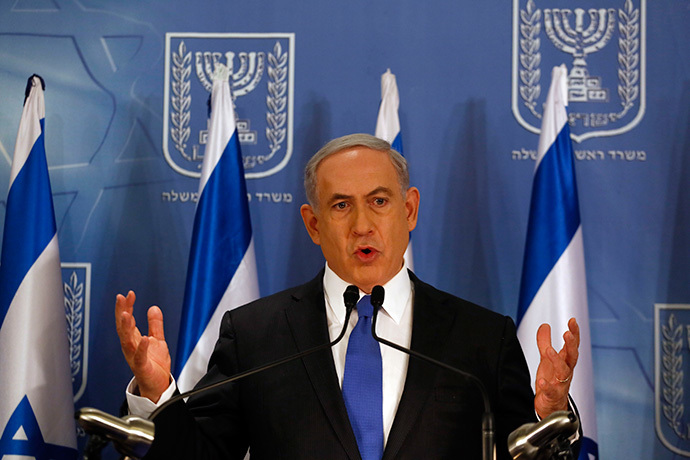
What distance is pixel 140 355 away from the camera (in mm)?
1801

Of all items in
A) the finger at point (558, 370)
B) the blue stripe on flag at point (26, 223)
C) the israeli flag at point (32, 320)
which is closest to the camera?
the finger at point (558, 370)

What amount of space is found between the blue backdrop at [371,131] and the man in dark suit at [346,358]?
1.18 metres

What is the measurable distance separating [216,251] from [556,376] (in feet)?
5.81

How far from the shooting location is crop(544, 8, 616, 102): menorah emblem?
11.4 ft

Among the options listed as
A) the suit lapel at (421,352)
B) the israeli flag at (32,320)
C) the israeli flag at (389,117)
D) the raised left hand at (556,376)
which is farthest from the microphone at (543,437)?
the israeli flag at (32,320)

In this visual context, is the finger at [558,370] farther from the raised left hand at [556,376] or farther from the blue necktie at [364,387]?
the blue necktie at [364,387]

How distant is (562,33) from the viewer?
3.51 m

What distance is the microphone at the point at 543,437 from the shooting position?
4.72 feet

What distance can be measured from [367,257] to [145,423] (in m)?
0.89

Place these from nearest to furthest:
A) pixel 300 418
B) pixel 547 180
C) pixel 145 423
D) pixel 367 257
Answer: pixel 145 423 → pixel 300 418 → pixel 367 257 → pixel 547 180

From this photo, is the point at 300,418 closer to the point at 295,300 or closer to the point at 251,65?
the point at 295,300

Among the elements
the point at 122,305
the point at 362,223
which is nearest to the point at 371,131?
the point at 362,223

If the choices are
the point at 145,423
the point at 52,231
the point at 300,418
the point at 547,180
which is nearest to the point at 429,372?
the point at 300,418

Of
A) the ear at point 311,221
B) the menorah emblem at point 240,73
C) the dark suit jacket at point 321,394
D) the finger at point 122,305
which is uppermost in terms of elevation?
the menorah emblem at point 240,73
